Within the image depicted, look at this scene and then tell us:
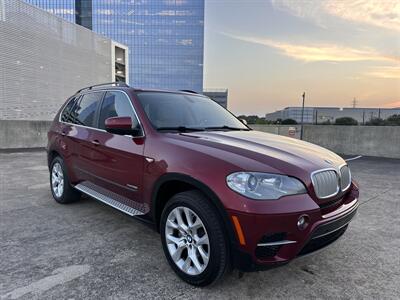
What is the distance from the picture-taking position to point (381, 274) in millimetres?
2900

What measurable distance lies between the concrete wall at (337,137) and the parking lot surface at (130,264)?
810 cm

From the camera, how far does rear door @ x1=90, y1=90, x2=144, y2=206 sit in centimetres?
320

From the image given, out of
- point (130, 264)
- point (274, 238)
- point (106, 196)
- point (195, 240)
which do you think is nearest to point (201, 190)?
point (195, 240)

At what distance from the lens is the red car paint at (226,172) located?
2.23 metres

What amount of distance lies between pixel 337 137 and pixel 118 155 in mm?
11633

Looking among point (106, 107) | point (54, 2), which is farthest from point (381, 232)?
point (54, 2)

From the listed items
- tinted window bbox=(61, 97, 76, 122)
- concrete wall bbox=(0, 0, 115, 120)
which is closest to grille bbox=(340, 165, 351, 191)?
tinted window bbox=(61, 97, 76, 122)

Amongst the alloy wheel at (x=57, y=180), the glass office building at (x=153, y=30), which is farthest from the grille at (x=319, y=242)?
the glass office building at (x=153, y=30)

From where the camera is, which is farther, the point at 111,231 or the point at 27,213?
the point at 27,213

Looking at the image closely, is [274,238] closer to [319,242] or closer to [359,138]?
[319,242]

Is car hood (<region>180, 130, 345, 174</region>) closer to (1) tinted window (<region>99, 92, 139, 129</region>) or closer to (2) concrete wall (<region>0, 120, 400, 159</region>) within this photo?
(1) tinted window (<region>99, 92, 139, 129</region>)

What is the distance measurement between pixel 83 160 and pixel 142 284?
2152mm

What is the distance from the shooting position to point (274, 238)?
88.4 inches

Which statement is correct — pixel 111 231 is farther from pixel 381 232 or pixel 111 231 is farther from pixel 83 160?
pixel 381 232
